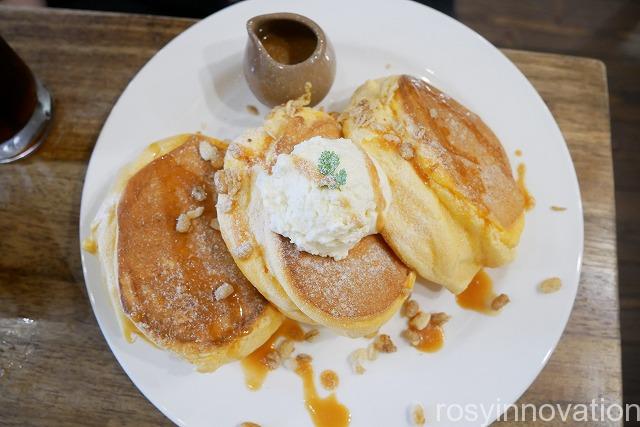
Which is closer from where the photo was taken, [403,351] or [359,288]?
[359,288]

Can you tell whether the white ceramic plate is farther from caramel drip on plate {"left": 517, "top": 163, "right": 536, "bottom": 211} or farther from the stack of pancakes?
the stack of pancakes

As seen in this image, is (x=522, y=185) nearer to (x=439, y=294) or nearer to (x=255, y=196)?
(x=439, y=294)

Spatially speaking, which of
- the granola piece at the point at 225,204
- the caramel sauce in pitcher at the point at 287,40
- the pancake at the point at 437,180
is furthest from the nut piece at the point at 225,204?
the caramel sauce in pitcher at the point at 287,40

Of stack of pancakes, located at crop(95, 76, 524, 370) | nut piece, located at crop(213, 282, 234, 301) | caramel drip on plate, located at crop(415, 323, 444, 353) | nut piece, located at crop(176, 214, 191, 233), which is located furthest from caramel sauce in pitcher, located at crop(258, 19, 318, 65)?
caramel drip on plate, located at crop(415, 323, 444, 353)

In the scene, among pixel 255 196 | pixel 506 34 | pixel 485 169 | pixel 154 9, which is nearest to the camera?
pixel 255 196

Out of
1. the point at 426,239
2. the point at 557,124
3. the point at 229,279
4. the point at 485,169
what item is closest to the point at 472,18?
the point at 557,124

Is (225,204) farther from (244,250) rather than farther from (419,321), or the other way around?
(419,321)
